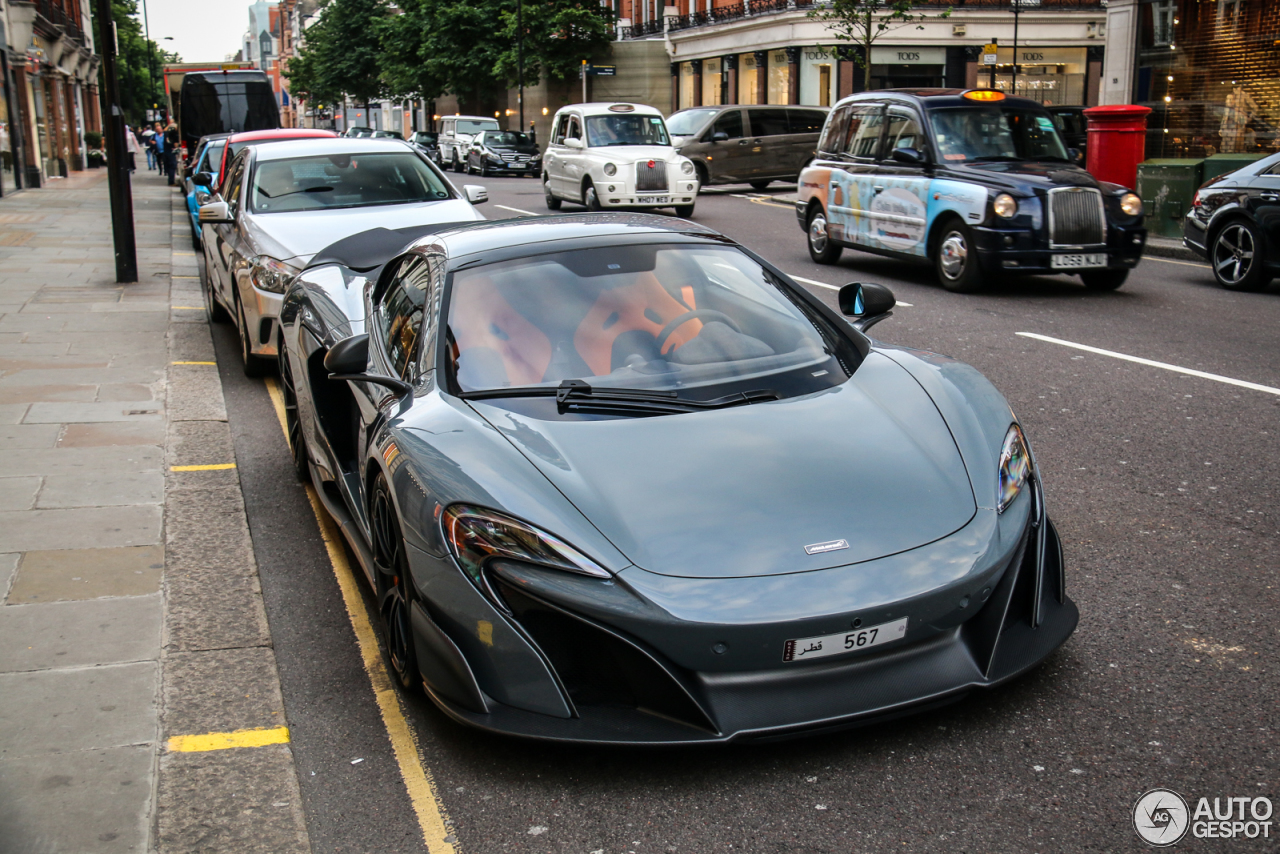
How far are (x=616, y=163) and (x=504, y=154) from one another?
17.3 meters

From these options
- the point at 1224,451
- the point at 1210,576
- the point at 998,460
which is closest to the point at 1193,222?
the point at 1224,451

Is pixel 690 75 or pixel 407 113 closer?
pixel 690 75

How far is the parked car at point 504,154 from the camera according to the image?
123 ft

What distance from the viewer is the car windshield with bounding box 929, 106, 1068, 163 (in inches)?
490

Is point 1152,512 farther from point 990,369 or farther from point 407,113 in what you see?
point 407,113

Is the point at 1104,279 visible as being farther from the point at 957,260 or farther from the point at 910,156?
the point at 910,156

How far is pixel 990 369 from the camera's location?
8.23 metres

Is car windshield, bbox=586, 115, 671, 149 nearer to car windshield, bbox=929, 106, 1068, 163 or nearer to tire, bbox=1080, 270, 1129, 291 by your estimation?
car windshield, bbox=929, 106, 1068, 163

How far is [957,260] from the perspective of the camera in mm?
12109

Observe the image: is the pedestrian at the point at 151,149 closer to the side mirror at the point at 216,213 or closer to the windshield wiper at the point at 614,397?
the side mirror at the point at 216,213

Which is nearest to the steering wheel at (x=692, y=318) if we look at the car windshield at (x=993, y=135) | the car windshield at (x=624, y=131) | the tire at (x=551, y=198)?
the car windshield at (x=993, y=135)

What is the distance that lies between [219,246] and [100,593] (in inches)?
247

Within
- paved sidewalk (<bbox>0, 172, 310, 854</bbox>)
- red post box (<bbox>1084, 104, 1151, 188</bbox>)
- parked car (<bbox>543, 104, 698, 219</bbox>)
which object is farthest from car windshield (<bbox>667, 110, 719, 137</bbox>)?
paved sidewalk (<bbox>0, 172, 310, 854</bbox>)

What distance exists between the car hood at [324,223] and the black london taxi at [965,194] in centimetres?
505
